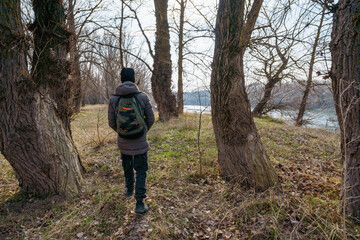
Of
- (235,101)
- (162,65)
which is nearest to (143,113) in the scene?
(235,101)

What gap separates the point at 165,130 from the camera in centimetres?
674

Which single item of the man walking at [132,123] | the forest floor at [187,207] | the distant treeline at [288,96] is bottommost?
the forest floor at [187,207]

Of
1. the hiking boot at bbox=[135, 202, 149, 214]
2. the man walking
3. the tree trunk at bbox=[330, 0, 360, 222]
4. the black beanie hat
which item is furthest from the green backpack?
the tree trunk at bbox=[330, 0, 360, 222]

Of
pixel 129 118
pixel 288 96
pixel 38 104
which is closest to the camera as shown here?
pixel 129 118

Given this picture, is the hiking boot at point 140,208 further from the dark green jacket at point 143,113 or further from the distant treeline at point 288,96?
the distant treeline at point 288,96

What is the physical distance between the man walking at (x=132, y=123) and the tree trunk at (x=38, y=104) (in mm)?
1066

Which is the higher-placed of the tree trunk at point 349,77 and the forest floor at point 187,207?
the tree trunk at point 349,77

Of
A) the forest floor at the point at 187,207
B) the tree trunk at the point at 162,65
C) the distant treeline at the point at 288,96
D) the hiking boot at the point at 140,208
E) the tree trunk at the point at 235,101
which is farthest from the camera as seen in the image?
the tree trunk at the point at 162,65

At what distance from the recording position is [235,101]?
3.03m

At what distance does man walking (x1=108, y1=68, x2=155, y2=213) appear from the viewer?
8.05ft

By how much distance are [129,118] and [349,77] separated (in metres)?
2.64

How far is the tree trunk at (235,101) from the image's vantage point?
2.86 m

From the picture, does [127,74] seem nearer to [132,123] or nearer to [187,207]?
[132,123]

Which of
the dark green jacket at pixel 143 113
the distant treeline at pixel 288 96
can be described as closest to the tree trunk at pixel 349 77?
the distant treeline at pixel 288 96
